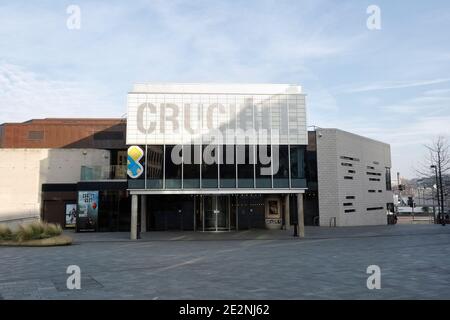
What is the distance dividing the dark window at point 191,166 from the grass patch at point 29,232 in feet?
29.0

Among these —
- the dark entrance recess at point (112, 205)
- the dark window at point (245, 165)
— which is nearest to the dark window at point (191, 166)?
the dark window at point (245, 165)

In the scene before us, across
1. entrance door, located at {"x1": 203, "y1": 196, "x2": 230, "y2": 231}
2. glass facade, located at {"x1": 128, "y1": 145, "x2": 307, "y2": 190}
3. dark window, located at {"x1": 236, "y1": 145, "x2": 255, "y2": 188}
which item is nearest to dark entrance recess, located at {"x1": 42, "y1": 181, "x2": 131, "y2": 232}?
entrance door, located at {"x1": 203, "y1": 196, "x2": 230, "y2": 231}

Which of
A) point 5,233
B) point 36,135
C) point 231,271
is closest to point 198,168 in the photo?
point 5,233

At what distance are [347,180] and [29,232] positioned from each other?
93.2 ft

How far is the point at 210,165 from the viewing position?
2683 cm

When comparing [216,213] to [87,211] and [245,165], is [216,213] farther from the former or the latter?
[87,211]

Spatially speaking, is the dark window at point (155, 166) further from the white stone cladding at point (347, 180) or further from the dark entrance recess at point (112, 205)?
the white stone cladding at point (347, 180)

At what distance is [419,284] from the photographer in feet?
35.2

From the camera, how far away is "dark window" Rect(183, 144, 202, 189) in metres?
26.7

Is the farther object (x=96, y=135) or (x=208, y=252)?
(x=96, y=135)
